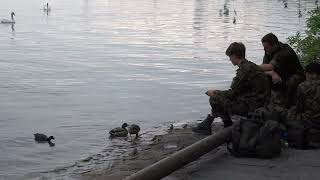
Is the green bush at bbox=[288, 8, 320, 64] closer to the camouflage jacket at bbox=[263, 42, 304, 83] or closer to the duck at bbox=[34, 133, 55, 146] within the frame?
the camouflage jacket at bbox=[263, 42, 304, 83]

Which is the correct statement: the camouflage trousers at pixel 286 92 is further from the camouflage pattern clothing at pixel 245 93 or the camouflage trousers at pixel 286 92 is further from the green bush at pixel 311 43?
the green bush at pixel 311 43

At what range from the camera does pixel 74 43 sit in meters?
39.3

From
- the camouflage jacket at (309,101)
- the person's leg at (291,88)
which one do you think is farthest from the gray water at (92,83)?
the camouflage jacket at (309,101)

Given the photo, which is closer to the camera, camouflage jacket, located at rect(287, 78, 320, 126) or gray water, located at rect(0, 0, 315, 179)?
camouflage jacket, located at rect(287, 78, 320, 126)

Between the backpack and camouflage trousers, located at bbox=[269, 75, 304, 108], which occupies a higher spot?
camouflage trousers, located at bbox=[269, 75, 304, 108]

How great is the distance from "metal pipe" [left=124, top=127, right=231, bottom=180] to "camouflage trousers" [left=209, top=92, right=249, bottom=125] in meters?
0.55

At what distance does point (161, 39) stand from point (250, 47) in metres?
8.28

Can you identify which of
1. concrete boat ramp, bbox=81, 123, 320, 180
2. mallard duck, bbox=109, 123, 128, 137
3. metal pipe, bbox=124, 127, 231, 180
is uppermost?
metal pipe, bbox=124, 127, 231, 180

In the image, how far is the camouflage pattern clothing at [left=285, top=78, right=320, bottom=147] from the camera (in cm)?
883

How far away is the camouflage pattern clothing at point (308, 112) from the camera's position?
8.83 metres

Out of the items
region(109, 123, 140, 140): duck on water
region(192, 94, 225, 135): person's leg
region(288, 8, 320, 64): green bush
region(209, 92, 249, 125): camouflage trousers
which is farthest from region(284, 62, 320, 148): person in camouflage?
region(109, 123, 140, 140): duck on water

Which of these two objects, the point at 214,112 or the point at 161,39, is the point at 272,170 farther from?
the point at 161,39

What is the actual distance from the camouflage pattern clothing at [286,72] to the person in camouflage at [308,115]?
1.22 metres

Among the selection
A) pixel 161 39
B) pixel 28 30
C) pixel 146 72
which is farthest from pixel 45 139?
pixel 28 30
